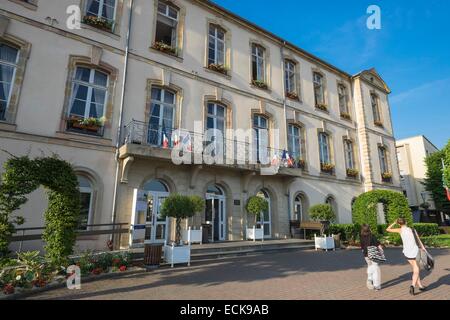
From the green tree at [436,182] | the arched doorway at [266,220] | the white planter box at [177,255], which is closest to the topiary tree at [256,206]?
the arched doorway at [266,220]

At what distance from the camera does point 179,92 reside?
12.5m

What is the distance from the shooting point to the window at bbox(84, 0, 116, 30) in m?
11.1

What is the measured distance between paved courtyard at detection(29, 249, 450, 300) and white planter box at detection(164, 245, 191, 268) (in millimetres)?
320

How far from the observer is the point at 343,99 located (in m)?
21.0

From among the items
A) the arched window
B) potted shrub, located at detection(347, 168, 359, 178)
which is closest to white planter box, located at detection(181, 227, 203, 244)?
the arched window

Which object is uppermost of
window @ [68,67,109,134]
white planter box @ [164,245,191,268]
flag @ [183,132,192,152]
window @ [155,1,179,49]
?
window @ [155,1,179,49]

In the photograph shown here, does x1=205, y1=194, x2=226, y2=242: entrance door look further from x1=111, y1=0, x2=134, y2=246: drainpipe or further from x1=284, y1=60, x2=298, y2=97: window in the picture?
x1=284, y1=60, x2=298, y2=97: window

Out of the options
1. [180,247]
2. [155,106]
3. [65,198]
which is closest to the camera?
[65,198]

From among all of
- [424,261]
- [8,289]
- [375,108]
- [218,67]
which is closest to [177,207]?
[8,289]

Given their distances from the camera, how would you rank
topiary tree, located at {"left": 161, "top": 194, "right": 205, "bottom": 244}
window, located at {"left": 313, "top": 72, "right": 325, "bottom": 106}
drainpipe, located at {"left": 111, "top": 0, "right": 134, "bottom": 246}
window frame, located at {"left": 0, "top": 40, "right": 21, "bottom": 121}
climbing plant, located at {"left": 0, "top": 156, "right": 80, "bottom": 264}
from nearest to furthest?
climbing plant, located at {"left": 0, "top": 156, "right": 80, "bottom": 264}, window frame, located at {"left": 0, "top": 40, "right": 21, "bottom": 121}, topiary tree, located at {"left": 161, "top": 194, "right": 205, "bottom": 244}, drainpipe, located at {"left": 111, "top": 0, "right": 134, "bottom": 246}, window, located at {"left": 313, "top": 72, "right": 325, "bottom": 106}

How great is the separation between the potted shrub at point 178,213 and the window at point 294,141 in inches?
328
